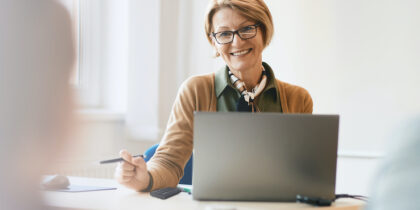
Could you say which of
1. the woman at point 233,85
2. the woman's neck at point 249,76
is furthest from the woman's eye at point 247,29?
the woman's neck at point 249,76

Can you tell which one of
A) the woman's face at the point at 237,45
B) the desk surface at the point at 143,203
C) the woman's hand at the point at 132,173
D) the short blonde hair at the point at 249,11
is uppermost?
the short blonde hair at the point at 249,11

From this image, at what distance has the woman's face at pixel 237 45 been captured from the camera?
1.63 meters

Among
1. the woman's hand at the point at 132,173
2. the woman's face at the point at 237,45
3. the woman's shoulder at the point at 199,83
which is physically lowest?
the woman's hand at the point at 132,173

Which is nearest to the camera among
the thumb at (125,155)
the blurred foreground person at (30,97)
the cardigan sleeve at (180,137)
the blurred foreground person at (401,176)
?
the blurred foreground person at (401,176)

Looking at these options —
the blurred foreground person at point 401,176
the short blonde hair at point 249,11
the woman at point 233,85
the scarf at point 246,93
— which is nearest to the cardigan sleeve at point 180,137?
the woman at point 233,85

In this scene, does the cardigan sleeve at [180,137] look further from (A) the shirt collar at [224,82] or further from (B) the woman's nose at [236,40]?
(B) the woman's nose at [236,40]

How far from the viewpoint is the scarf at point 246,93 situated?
5.40ft

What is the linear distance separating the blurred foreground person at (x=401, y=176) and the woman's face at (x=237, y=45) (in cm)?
132

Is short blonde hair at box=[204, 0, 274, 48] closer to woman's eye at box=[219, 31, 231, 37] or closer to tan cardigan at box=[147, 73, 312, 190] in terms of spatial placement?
woman's eye at box=[219, 31, 231, 37]

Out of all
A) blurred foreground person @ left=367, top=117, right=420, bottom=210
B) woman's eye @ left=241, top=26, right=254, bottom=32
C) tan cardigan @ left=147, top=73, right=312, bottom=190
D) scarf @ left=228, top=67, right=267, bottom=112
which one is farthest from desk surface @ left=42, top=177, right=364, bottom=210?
blurred foreground person @ left=367, top=117, right=420, bottom=210

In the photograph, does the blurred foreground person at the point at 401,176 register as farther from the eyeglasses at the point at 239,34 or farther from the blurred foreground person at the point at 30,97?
the eyeglasses at the point at 239,34

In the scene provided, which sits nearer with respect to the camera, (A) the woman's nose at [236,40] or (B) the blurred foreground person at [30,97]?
(B) the blurred foreground person at [30,97]

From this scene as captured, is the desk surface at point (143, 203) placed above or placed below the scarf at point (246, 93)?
below

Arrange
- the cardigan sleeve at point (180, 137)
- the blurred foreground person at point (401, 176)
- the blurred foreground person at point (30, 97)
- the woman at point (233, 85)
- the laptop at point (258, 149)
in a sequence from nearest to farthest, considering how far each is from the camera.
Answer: the blurred foreground person at point (401, 176), the blurred foreground person at point (30, 97), the laptop at point (258, 149), the cardigan sleeve at point (180, 137), the woman at point (233, 85)
